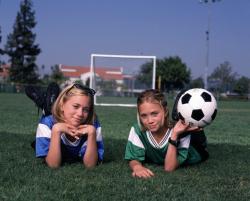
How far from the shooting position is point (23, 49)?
2398 inches

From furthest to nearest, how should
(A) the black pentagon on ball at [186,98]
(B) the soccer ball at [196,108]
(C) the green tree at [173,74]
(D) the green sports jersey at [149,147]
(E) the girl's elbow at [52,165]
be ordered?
(C) the green tree at [173,74] → (A) the black pentagon on ball at [186,98] → (B) the soccer ball at [196,108] → (D) the green sports jersey at [149,147] → (E) the girl's elbow at [52,165]

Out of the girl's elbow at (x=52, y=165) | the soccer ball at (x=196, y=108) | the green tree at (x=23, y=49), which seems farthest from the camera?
the green tree at (x=23, y=49)

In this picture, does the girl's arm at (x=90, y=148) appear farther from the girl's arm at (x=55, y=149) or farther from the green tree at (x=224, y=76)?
the green tree at (x=224, y=76)

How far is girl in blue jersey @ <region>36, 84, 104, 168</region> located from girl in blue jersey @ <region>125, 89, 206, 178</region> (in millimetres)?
376

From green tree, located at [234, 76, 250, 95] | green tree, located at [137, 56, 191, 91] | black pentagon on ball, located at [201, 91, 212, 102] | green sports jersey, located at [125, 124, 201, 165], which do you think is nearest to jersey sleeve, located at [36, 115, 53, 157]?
green sports jersey, located at [125, 124, 201, 165]

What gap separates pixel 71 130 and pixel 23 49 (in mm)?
58535

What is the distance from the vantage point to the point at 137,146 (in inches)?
175

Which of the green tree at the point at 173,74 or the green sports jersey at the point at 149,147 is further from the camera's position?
the green tree at the point at 173,74

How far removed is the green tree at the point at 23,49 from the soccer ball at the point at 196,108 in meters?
56.1

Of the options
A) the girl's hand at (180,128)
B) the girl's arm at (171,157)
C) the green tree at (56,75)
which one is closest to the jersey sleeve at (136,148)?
the girl's arm at (171,157)

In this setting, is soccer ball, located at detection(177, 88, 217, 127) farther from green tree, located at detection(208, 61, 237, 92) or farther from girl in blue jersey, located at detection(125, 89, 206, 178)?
green tree, located at detection(208, 61, 237, 92)

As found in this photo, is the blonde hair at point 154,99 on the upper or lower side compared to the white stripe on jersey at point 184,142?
upper

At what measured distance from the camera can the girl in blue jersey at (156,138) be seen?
4.18m

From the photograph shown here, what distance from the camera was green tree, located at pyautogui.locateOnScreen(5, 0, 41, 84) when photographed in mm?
59750
